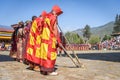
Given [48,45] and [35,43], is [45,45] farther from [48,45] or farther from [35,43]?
[35,43]

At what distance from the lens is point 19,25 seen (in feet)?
41.2

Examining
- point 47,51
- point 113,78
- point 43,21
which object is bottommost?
point 113,78

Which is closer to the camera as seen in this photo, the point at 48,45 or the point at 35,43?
the point at 48,45

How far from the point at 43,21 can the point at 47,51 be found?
90cm

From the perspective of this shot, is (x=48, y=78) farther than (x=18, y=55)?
No

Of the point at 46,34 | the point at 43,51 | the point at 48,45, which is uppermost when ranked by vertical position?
the point at 46,34

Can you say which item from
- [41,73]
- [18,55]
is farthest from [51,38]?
[18,55]

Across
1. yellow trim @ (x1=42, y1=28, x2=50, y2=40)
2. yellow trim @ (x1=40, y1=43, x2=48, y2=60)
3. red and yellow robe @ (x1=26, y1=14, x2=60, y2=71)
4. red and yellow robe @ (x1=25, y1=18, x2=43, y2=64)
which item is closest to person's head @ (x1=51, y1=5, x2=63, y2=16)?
red and yellow robe @ (x1=26, y1=14, x2=60, y2=71)

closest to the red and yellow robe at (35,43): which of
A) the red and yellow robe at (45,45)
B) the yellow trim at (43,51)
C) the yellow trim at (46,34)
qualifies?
the red and yellow robe at (45,45)

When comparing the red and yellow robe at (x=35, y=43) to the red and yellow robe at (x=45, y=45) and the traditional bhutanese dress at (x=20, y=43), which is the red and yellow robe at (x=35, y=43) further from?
the traditional bhutanese dress at (x=20, y=43)

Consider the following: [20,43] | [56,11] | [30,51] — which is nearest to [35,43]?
[30,51]

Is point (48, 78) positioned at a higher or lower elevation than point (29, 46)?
lower

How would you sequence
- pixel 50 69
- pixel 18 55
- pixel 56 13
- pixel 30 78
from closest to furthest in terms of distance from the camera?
pixel 30 78, pixel 50 69, pixel 56 13, pixel 18 55

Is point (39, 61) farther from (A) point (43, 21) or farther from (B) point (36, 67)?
(A) point (43, 21)
